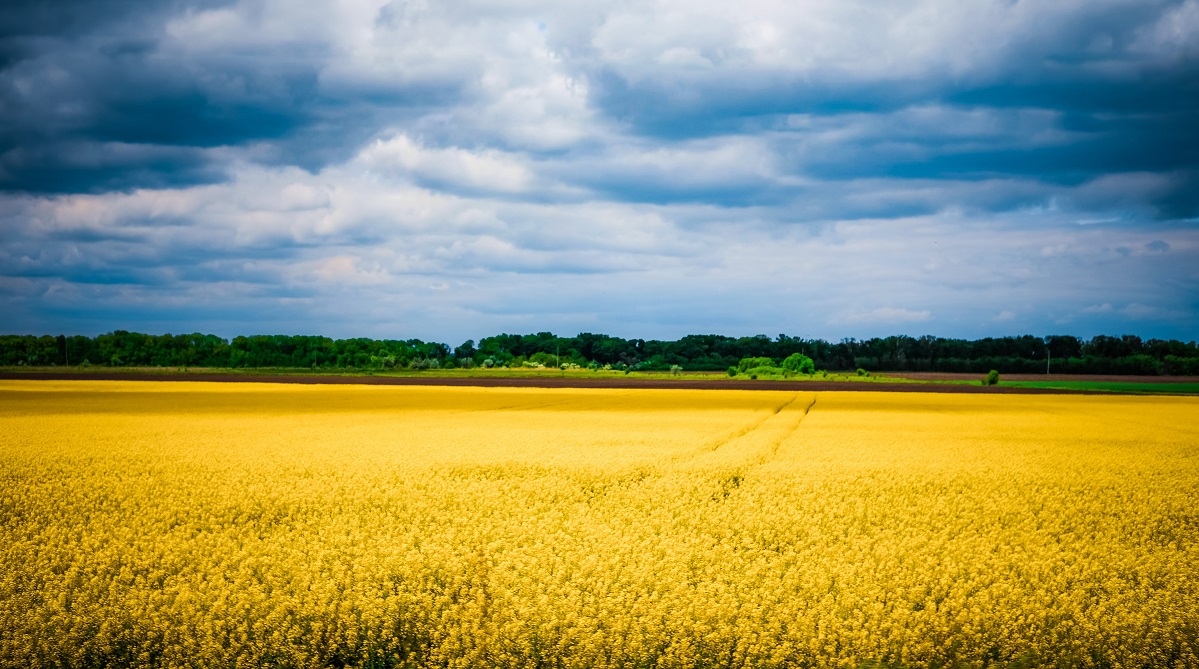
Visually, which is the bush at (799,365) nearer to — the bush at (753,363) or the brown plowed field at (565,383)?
the bush at (753,363)

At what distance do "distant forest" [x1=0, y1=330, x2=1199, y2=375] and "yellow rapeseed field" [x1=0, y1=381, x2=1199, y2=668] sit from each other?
116 meters

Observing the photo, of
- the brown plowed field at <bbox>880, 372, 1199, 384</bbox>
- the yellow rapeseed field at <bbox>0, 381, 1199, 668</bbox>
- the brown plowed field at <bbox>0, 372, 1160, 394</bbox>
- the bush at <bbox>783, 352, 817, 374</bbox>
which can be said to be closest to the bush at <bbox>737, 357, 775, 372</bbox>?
the bush at <bbox>783, 352, 817, 374</bbox>

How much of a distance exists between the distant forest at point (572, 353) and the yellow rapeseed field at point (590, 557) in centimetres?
11596

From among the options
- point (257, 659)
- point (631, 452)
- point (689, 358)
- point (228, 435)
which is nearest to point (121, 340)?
point (689, 358)

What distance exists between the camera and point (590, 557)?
1043cm

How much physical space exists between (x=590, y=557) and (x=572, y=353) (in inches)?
6375

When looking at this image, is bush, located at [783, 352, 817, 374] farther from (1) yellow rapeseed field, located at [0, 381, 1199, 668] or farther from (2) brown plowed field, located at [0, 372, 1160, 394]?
(1) yellow rapeseed field, located at [0, 381, 1199, 668]

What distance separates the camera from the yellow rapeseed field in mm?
8547

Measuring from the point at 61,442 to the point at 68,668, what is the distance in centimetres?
1820

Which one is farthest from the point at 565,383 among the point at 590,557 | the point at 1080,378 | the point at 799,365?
the point at 1080,378

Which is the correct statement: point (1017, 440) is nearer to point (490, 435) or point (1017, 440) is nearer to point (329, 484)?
point (490, 435)

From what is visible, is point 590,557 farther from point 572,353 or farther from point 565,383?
point 572,353

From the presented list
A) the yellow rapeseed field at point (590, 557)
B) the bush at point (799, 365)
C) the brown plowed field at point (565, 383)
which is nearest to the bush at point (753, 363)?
the bush at point (799, 365)

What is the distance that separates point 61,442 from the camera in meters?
23.3
